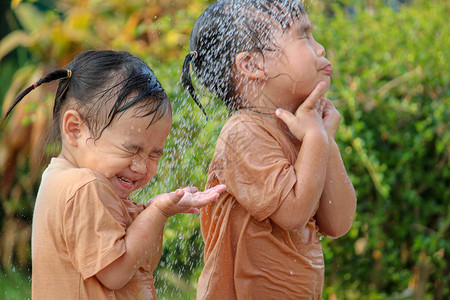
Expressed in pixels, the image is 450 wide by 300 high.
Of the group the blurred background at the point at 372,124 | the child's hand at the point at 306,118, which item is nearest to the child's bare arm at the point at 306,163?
the child's hand at the point at 306,118

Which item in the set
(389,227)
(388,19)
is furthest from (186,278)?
(388,19)

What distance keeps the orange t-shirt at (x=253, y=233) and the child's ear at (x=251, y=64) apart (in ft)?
0.46

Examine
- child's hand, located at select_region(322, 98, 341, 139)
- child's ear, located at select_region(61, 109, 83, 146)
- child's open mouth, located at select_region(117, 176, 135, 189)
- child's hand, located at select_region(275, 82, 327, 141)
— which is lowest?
child's hand, located at select_region(322, 98, 341, 139)

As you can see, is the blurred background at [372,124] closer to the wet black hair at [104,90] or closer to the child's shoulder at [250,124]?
the child's shoulder at [250,124]

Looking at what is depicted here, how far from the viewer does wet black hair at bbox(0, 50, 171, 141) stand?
1835mm

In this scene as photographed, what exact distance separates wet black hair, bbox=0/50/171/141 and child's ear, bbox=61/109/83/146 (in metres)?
0.02

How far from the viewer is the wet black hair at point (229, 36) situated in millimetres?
2141

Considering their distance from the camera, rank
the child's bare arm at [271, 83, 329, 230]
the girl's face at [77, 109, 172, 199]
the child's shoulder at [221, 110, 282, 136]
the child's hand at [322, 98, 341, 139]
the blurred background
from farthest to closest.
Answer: the blurred background
the child's hand at [322, 98, 341, 139]
the child's shoulder at [221, 110, 282, 136]
the child's bare arm at [271, 83, 329, 230]
the girl's face at [77, 109, 172, 199]

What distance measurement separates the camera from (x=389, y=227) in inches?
166

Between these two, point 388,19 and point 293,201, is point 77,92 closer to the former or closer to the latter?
point 293,201

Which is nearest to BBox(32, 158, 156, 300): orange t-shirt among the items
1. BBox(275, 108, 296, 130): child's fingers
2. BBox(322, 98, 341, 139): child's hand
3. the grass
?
BBox(275, 108, 296, 130): child's fingers

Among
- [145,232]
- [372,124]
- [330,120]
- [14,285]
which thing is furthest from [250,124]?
[14,285]

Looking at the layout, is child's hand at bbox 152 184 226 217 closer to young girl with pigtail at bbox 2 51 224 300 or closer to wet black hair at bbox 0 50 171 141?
young girl with pigtail at bbox 2 51 224 300

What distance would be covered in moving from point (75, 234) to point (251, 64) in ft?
2.61
